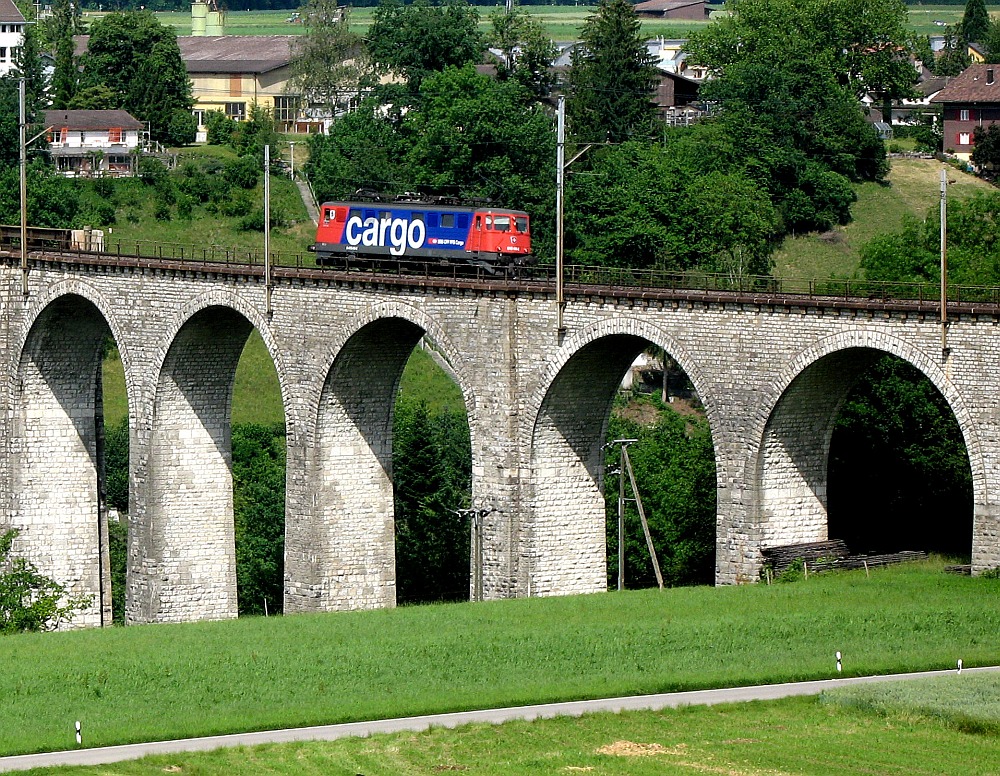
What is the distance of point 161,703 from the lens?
63.2 m

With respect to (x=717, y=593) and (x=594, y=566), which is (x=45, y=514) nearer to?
(x=594, y=566)

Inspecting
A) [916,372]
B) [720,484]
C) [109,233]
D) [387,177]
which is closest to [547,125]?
[387,177]

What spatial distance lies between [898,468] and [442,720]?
39.8 metres

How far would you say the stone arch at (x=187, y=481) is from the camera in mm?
95750

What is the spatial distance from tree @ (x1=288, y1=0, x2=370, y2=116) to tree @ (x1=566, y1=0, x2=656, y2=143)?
27.2 metres

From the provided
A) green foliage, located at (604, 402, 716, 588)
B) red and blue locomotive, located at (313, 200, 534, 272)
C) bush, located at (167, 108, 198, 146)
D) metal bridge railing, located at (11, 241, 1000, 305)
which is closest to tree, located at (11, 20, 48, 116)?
bush, located at (167, 108, 198, 146)

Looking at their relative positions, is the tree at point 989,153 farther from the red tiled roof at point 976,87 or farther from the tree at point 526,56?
the tree at point 526,56

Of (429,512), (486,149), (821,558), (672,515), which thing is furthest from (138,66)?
(821,558)

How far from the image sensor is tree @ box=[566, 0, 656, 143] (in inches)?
6304

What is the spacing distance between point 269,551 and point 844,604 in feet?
148

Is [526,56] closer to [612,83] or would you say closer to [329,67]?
[612,83]

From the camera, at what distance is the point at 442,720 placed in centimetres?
5869

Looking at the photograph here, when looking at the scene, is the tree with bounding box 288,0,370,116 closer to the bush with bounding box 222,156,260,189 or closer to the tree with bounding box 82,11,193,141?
the tree with bounding box 82,11,193,141

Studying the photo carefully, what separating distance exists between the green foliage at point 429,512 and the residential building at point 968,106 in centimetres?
6732
